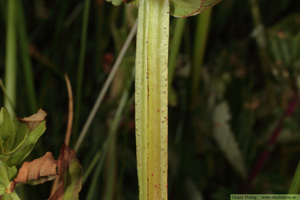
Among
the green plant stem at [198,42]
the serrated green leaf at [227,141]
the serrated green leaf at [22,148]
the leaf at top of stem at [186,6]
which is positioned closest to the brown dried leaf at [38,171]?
the serrated green leaf at [22,148]

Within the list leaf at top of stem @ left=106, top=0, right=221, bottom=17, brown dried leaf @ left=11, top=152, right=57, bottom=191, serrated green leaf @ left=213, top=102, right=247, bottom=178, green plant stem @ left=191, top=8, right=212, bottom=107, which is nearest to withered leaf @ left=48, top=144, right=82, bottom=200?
brown dried leaf @ left=11, top=152, right=57, bottom=191

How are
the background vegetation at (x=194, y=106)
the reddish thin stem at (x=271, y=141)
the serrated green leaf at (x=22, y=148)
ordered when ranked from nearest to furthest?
1. the serrated green leaf at (x=22, y=148)
2. the background vegetation at (x=194, y=106)
3. the reddish thin stem at (x=271, y=141)

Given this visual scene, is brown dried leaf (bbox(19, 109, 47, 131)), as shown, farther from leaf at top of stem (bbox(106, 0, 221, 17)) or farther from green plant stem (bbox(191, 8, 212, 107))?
green plant stem (bbox(191, 8, 212, 107))

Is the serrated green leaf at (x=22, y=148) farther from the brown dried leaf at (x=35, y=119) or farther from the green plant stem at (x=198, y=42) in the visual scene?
the green plant stem at (x=198, y=42)

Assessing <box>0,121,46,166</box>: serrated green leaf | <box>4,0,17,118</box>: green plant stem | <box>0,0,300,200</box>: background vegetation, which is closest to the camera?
<box>0,121,46,166</box>: serrated green leaf

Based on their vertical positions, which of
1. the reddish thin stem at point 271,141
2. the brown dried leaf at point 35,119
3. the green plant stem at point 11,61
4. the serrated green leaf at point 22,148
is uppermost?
the green plant stem at point 11,61

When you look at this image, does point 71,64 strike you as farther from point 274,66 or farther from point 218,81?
point 274,66

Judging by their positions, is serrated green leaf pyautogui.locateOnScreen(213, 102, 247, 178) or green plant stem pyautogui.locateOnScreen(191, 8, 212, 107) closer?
green plant stem pyautogui.locateOnScreen(191, 8, 212, 107)
